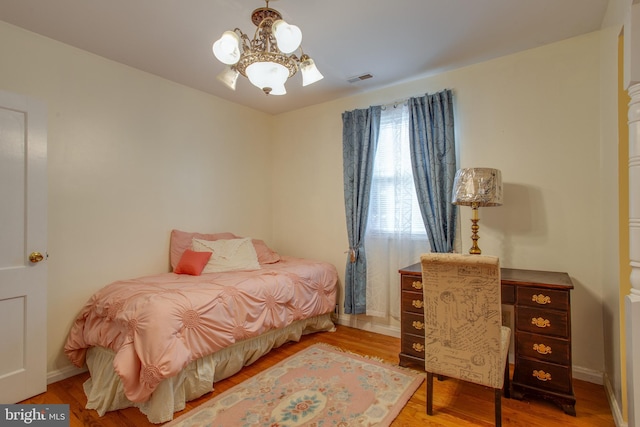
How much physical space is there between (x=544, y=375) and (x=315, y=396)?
1440mm

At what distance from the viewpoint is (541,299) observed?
1982 millimetres

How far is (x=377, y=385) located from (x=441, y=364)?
1.84 ft

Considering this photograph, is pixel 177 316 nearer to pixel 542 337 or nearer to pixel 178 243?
pixel 178 243

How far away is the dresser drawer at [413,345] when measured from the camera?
2.40 meters

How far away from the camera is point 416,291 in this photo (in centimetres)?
242

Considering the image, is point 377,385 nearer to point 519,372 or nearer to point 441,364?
point 441,364

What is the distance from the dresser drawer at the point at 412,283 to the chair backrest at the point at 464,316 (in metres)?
0.57

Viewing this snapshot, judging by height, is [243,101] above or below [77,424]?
above

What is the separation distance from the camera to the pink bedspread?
71.0 inches

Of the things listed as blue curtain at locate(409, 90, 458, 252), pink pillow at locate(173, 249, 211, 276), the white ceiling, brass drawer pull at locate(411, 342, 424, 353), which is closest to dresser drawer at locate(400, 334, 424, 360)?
brass drawer pull at locate(411, 342, 424, 353)

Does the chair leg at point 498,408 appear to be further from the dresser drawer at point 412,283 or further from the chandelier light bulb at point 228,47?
the chandelier light bulb at point 228,47

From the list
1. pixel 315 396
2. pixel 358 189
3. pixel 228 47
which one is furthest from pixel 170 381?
pixel 358 189

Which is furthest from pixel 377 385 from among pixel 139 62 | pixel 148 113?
pixel 139 62

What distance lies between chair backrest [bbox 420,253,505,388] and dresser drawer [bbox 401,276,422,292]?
0.57 meters
